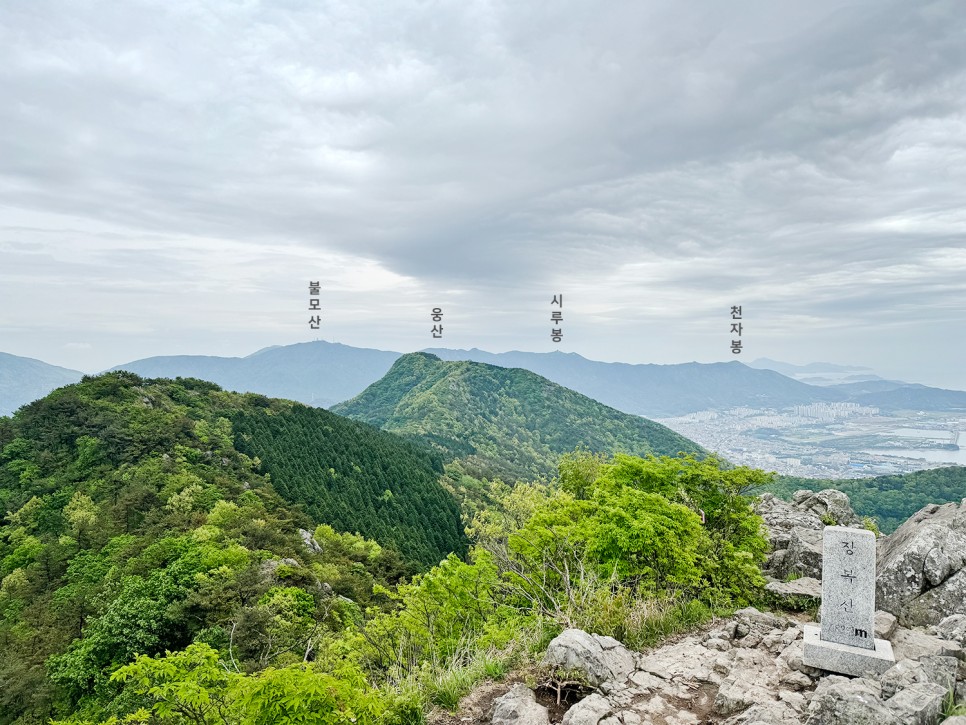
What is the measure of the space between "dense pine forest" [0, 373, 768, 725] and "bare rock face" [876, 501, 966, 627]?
2.54 metres

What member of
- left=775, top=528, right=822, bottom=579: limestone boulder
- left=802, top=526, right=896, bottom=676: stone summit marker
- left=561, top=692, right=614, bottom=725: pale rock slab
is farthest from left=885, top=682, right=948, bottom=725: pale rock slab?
left=775, top=528, right=822, bottom=579: limestone boulder

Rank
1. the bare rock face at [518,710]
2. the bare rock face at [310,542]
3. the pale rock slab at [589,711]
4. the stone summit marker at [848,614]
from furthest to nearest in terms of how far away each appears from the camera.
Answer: the bare rock face at [310,542] < the stone summit marker at [848,614] < the bare rock face at [518,710] < the pale rock slab at [589,711]

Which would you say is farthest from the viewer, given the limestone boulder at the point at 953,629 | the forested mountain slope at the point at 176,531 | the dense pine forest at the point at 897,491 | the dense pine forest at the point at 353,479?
the dense pine forest at the point at 897,491

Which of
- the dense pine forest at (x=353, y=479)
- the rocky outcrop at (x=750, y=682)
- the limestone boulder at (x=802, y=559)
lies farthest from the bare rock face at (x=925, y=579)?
the dense pine forest at (x=353, y=479)

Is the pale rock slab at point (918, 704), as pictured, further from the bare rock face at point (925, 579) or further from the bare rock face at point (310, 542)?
the bare rock face at point (310, 542)

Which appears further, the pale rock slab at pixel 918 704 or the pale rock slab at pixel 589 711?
the pale rock slab at pixel 589 711

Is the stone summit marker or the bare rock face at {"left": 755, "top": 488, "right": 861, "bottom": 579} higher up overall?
the stone summit marker

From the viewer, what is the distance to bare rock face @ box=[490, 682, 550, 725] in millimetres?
6336

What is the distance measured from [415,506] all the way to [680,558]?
6774cm

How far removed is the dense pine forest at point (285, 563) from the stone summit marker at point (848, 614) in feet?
8.37

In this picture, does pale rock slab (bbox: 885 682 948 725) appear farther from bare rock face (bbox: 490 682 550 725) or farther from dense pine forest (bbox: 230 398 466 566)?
dense pine forest (bbox: 230 398 466 566)

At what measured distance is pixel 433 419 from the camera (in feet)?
615

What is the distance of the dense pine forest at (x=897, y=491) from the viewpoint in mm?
75188

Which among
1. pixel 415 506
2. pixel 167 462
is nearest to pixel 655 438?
pixel 415 506
